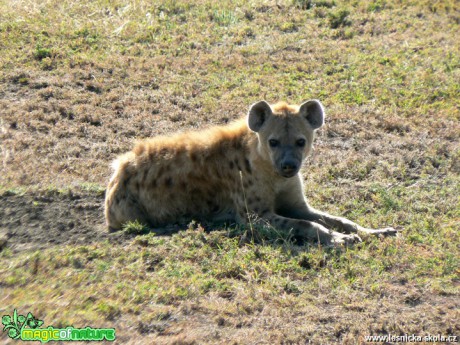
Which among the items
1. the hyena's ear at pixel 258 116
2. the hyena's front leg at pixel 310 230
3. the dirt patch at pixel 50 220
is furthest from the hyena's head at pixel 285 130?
the dirt patch at pixel 50 220

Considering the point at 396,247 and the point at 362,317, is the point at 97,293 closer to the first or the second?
the point at 362,317

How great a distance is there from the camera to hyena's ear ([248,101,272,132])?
5.85 metres

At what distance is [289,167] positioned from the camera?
5578 mm

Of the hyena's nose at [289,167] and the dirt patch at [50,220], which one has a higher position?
the hyena's nose at [289,167]

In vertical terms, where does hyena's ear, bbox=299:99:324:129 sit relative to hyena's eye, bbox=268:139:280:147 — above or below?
above

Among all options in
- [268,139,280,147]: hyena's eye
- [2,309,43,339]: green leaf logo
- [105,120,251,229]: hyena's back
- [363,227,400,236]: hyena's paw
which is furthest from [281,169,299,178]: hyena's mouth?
[2,309,43,339]: green leaf logo

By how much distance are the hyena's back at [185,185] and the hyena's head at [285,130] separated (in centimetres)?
23

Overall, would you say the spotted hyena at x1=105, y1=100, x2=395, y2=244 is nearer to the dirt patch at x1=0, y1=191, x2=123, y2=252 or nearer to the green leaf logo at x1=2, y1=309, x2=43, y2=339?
the dirt patch at x1=0, y1=191, x2=123, y2=252

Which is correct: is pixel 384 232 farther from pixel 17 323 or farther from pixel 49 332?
pixel 17 323

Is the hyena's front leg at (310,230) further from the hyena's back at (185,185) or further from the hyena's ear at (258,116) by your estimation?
the hyena's ear at (258,116)

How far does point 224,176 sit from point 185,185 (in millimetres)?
327

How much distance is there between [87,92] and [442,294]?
21.5 feet

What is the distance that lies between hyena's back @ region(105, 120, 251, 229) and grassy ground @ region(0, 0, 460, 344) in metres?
0.29

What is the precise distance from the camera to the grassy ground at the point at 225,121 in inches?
166
